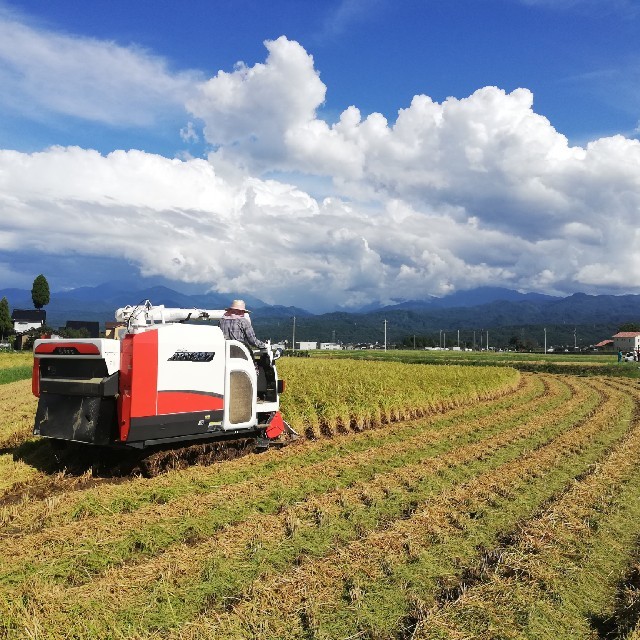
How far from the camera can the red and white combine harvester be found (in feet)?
28.1

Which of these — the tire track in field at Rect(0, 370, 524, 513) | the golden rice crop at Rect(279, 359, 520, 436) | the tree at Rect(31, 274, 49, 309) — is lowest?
the tire track in field at Rect(0, 370, 524, 513)

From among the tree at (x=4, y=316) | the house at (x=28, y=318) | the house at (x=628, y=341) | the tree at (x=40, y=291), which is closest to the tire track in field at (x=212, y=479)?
the tree at (x=4, y=316)

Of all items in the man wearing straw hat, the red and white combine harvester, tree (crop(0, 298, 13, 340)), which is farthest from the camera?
tree (crop(0, 298, 13, 340))

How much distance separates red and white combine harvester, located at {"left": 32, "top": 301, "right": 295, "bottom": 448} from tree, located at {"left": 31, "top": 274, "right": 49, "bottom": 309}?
105214 millimetres

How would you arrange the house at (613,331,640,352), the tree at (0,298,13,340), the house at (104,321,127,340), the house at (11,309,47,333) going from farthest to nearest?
the house at (613,331,640,352)
the house at (11,309,47,333)
the tree at (0,298,13,340)
the house at (104,321,127,340)

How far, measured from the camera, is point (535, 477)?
973 cm

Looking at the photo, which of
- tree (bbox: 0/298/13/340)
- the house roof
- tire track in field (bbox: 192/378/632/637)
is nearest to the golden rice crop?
tire track in field (bbox: 192/378/632/637)

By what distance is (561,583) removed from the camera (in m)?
5.57

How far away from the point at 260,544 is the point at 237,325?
207 inches

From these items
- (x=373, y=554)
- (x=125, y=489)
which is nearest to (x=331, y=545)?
(x=373, y=554)

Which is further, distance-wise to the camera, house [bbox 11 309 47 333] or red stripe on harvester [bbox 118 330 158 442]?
house [bbox 11 309 47 333]

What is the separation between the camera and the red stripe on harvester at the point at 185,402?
28.9ft

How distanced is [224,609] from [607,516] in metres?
5.77

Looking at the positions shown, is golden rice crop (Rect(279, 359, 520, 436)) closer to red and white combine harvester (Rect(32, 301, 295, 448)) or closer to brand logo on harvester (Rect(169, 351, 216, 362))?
red and white combine harvester (Rect(32, 301, 295, 448))
